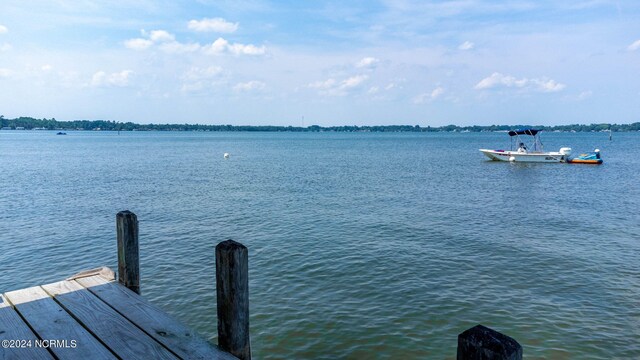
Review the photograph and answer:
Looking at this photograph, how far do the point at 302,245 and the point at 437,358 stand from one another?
353 inches

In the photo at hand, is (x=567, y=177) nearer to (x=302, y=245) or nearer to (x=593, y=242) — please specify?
(x=593, y=242)

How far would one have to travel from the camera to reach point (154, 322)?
18.2ft

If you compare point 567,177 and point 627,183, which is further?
point 567,177

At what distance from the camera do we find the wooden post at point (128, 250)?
6.84 m

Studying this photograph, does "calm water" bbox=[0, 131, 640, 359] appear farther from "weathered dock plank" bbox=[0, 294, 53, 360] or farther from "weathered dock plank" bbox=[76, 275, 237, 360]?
"weathered dock plank" bbox=[0, 294, 53, 360]

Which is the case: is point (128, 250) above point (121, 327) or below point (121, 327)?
above

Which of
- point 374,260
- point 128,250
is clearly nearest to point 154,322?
point 128,250

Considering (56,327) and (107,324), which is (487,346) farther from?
(56,327)

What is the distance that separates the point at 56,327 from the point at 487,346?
5280 mm

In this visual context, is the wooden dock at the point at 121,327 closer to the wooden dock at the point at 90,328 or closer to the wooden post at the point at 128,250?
the wooden dock at the point at 90,328

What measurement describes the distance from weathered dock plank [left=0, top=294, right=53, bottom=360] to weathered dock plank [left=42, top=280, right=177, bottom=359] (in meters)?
0.56

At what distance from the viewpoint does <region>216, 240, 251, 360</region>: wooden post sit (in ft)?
16.2

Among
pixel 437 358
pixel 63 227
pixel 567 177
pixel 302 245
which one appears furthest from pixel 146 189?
pixel 567 177

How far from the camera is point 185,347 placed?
4949 millimetres
